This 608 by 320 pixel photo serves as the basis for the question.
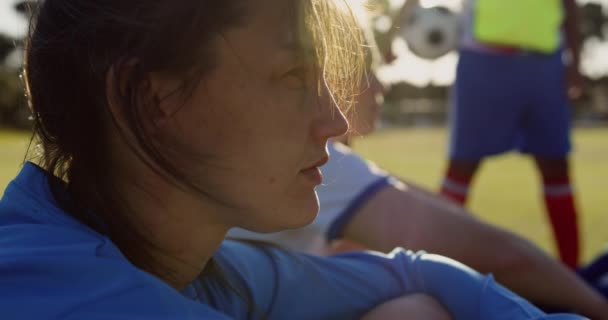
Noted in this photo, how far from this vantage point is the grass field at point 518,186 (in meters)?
4.52

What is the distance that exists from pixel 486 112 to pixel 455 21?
763 mm

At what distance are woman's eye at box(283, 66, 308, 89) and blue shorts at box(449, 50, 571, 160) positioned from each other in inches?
110

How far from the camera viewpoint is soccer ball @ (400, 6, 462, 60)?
13.6 feet

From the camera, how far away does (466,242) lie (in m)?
1.93

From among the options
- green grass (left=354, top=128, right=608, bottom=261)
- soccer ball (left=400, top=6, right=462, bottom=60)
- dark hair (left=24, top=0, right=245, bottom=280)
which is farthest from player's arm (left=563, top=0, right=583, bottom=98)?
dark hair (left=24, top=0, right=245, bottom=280)

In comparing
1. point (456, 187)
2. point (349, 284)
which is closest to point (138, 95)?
point (349, 284)

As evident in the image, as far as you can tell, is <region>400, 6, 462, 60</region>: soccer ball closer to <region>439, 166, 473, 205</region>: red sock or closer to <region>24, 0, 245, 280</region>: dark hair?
<region>439, 166, 473, 205</region>: red sock

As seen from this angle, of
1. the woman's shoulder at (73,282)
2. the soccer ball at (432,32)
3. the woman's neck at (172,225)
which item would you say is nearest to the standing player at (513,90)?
the soccer ball at (432,32)

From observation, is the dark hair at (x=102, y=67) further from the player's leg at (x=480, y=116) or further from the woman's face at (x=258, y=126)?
the player's leg at (x=480, y=116)

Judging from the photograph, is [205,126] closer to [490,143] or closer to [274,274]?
[274,274]

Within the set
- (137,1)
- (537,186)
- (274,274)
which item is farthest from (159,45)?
(537,186)

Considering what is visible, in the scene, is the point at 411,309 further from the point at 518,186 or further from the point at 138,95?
the point at 518,186

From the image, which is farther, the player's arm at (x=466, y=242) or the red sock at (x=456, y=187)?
the red sock at (x=456, y=187)

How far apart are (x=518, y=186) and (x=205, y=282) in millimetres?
6410
